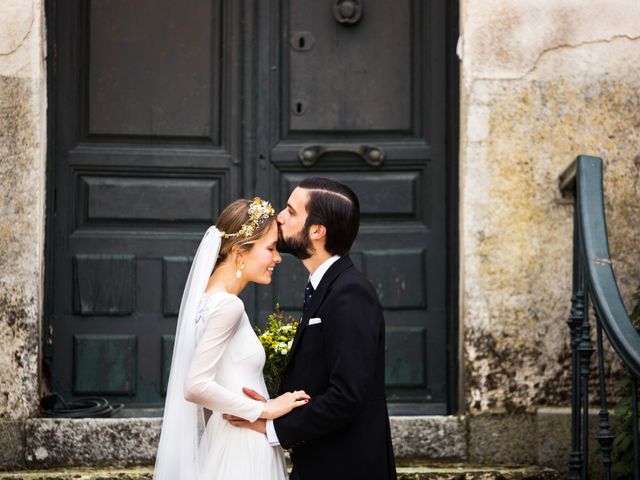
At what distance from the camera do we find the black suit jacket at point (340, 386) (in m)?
3.86

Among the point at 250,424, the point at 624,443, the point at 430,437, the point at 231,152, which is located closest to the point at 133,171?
the point at 231,152

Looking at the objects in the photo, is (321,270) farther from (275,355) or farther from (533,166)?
(533,166)

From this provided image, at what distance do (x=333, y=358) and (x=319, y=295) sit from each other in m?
0.25

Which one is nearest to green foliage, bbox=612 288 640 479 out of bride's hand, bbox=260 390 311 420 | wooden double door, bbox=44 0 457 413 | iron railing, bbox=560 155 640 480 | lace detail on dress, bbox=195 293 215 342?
iron railing, bbox=560 155 640 480

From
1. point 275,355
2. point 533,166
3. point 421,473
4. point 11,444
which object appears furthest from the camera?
point 533,166

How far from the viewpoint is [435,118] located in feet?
20.2

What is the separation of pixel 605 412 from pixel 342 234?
1.22 meters

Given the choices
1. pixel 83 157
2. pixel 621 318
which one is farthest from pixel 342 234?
pixel 83 157

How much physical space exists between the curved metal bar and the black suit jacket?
86cm

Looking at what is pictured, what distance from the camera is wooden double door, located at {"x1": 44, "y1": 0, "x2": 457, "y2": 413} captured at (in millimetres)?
6012

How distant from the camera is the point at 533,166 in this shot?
580 centimetres

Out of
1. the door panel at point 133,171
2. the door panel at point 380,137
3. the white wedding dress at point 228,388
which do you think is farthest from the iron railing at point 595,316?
the door panel at point 133,171

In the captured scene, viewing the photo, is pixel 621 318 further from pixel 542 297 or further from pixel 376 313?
pixel 542 297

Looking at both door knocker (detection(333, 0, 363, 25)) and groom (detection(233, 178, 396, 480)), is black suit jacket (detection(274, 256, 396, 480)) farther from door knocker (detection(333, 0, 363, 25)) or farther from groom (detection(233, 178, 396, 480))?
door knocker (detection(333, 0, 363, 25))
